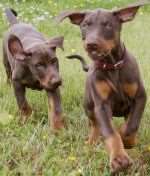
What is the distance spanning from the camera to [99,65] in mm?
5414

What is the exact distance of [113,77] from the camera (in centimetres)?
538

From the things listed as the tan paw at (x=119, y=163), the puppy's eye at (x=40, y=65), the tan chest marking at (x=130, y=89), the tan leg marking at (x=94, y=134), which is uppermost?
the puppy's eye at (x=40, y=65)

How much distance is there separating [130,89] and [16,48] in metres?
1.52

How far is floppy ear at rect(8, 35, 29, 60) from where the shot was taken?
6427mm

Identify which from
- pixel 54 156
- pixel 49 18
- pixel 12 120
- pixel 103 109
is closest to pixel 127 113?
pixel 103 109

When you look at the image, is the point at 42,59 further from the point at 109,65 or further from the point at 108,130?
the point at 108,130

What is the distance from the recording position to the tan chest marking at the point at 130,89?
17.7ft

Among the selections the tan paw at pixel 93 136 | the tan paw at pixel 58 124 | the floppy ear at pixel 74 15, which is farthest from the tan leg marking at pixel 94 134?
the floppy ear at pixel 74 15

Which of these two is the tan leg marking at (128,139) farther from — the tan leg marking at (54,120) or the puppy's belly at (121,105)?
the tan leg marking at (54,120)

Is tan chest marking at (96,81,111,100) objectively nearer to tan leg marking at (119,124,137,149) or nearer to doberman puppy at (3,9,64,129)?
tan leg marking at (119,124,137,149)

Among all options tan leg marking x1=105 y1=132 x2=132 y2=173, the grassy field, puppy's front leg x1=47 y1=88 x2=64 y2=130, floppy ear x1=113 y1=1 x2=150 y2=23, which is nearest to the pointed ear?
puppy's front leg x1=47 y1=88 x2=64 y2=130

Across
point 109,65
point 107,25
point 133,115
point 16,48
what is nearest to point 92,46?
point 107,25

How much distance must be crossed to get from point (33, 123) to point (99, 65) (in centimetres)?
115

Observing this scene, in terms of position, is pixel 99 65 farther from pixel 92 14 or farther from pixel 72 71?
pixel 72 71
